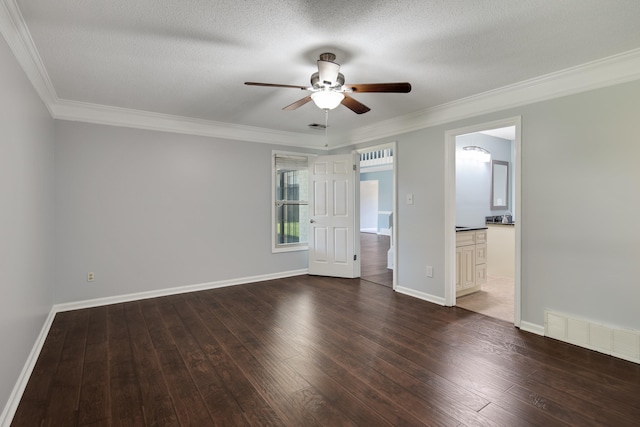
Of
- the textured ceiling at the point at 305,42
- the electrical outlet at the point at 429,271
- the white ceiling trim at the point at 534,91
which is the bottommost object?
the electrical outlet at the point at 429,271

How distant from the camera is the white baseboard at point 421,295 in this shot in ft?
12.6

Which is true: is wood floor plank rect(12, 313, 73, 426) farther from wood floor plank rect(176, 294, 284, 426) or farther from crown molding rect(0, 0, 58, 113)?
crown molding rect(0, 0, 58, 113)

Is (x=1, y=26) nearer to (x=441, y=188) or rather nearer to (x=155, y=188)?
(x=155, y=188)

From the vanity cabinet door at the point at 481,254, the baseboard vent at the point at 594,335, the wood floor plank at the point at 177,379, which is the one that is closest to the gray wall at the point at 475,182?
the vanity cabinet door at the point at 481,254

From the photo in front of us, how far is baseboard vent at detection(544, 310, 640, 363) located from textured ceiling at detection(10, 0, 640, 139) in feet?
7.20

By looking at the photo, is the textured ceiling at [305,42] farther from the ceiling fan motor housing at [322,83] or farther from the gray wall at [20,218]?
the gray wall at [20,218]

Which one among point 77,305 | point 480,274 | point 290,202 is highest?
point 290,202

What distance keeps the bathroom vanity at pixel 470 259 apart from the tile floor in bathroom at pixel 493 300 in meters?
0.14

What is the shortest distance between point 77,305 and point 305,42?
384 centimetres

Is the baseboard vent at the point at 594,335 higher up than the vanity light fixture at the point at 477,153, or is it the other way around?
the vanity light fixture at the point at 477,153

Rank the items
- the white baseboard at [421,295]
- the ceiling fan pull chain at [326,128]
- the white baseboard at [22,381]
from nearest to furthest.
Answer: the white baseboard at [22,381]
the white baseboard at [421,295]
the ceiling fan pull chain at [326,128]

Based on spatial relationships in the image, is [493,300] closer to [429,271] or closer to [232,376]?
[429,271]

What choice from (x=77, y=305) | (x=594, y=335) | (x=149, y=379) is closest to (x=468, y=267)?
(x=594, y=335)

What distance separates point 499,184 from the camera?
18.7 ft
